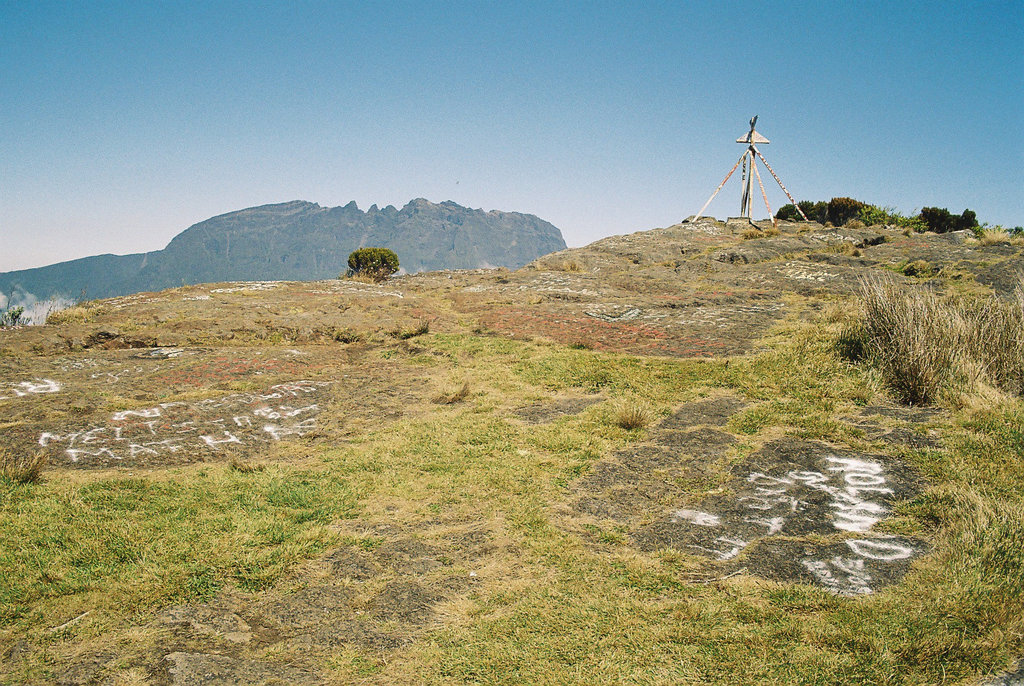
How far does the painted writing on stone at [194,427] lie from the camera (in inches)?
267

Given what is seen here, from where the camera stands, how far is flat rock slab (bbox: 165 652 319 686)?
338 centimetres

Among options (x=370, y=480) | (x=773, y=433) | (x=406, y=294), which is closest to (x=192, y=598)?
(x=370, y=480)

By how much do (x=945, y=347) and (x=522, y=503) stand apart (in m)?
6.57

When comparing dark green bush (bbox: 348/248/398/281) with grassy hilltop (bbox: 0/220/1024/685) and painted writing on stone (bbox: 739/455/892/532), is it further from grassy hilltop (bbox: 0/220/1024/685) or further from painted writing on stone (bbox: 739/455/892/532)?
painted writing on stone (bbox: 739/455/892/532)

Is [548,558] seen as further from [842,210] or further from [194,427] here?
[842,210]

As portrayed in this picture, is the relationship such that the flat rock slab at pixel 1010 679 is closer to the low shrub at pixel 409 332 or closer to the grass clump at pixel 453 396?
the grass clump at pixel 453 396

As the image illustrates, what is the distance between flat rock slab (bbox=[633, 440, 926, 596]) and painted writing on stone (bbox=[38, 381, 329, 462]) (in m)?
5.36

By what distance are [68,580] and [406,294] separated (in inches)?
523

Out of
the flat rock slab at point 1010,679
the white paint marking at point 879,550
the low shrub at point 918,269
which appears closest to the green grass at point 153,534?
the white paint marking at point 879,550

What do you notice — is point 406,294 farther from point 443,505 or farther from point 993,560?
point 993,560

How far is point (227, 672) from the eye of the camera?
11.4ft

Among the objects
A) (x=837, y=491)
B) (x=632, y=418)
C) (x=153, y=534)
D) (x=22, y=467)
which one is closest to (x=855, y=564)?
(x=837, y=491)

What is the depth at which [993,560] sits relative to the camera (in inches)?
152

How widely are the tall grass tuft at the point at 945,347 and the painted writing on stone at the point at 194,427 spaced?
8462 millimetres
